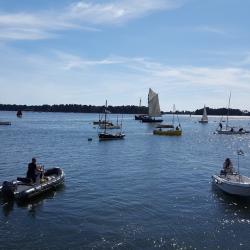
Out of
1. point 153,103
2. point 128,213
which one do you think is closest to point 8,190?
point 128,213

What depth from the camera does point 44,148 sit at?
6812 cm

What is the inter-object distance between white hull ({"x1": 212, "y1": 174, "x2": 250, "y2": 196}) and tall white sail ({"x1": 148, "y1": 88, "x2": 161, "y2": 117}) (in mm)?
115739

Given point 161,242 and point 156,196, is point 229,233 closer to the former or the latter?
point 161,242

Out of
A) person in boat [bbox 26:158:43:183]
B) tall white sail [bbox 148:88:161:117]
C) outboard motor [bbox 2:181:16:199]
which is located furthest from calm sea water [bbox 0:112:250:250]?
tall white sail [bbox 148:88:161:117]

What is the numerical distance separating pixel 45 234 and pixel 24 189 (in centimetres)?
787

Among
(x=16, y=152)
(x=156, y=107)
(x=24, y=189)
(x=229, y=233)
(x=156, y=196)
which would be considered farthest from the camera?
(x=156, y=107)

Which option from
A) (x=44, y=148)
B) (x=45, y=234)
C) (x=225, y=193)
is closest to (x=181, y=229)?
(x=45, y=234)

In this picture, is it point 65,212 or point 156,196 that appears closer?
point 65,212

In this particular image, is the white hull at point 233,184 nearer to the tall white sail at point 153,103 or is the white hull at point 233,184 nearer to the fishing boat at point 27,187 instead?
the fishing boat at point 27,187

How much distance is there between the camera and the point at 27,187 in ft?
101

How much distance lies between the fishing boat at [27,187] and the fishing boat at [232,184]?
12.8 meters

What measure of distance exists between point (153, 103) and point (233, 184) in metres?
122

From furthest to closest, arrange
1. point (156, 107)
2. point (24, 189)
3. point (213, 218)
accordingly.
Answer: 1. point (156, 107)
2. point (24, 189)
3. point (213, 218)

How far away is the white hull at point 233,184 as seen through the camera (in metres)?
30.8
